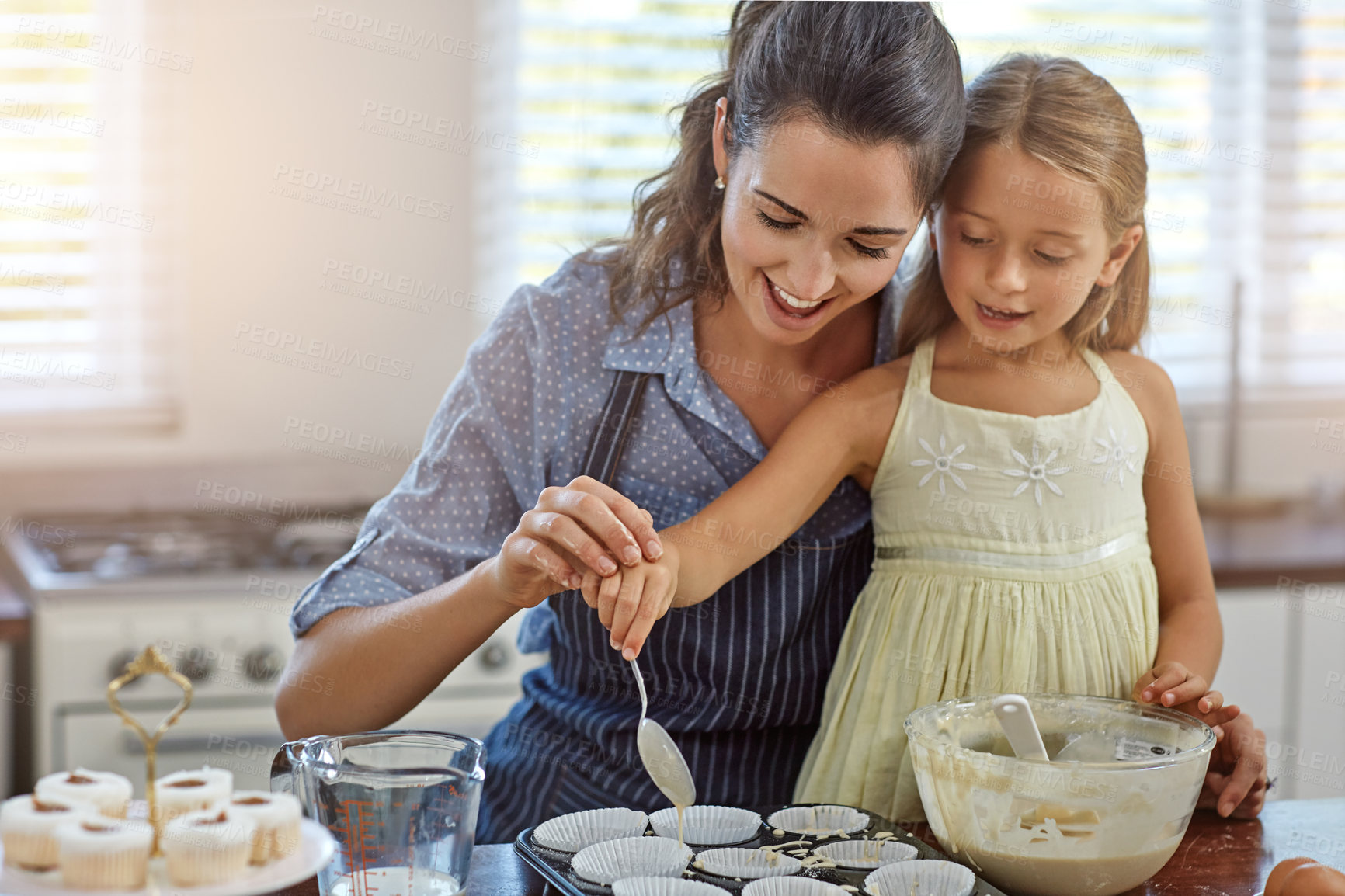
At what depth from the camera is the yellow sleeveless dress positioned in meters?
1.16

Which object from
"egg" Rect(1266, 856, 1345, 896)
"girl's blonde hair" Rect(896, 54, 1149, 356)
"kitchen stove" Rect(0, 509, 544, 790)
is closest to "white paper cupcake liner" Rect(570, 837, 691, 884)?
"egg" Rect(1266, 856, 1345, 896)

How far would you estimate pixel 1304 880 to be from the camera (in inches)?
31.0

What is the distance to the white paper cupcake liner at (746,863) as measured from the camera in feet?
2.86

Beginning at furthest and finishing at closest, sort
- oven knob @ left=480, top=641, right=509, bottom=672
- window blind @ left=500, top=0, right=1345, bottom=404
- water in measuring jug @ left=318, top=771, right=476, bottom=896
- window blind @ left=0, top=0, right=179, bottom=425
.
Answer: window blind @ left=500, top=0, right=1345, bottom=404 → window blind @ left=0, top=0, right=179, bottom=425 → oven knob @ left=480, top=641, right=509, bottom=672 → water in measuring jug @ left=318, top=771, right=476, bottom=896

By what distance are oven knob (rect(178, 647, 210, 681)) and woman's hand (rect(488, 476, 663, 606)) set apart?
1.03m

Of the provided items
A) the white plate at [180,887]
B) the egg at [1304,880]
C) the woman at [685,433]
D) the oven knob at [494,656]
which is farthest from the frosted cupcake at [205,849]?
the oven knob at [494,656]

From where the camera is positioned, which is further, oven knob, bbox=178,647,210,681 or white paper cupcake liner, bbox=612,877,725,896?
oven knob, bbox=178,647,210,681

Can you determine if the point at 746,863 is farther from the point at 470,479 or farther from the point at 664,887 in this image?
the point at 470,479

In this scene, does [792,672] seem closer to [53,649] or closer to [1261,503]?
[53,649]

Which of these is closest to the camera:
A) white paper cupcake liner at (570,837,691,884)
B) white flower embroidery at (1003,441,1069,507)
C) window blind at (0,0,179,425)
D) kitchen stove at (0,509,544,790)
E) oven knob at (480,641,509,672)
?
white paper cupcake liner at (570,837,691,884)

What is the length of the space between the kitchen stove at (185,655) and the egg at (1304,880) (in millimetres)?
1323

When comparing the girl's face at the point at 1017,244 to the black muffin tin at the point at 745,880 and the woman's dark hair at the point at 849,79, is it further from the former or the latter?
the black muffin tin at the point at 745,880

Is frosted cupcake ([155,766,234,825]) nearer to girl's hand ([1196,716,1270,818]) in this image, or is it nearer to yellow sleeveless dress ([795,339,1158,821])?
yellow sleeveless dress ([795,339,1158,821])

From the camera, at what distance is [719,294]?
1.32 metres
